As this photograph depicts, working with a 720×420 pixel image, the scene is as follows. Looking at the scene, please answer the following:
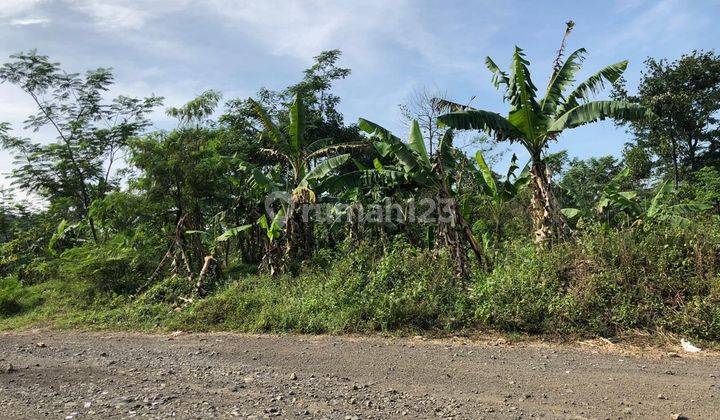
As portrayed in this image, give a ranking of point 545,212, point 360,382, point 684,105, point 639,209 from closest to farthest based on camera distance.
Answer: point 360,382, point 545,212, point 639,209, point 684,105

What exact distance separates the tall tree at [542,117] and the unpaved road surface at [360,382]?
10.9 feet

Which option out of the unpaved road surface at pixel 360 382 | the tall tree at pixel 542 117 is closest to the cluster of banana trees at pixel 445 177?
the tall tree at pixel 542 117

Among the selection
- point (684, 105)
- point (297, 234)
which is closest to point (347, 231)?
point (297, 234)

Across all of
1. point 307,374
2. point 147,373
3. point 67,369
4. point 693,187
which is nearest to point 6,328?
point 67,369

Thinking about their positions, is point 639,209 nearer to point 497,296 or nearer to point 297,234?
point 497,296

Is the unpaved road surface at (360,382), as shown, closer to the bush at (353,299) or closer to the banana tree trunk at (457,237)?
the bush at (353,299)

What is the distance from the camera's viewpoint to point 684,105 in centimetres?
1941

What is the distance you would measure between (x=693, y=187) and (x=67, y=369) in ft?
60.7

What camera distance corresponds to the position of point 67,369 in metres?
6.33

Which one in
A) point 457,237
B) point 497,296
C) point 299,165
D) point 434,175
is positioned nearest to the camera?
point 497,296

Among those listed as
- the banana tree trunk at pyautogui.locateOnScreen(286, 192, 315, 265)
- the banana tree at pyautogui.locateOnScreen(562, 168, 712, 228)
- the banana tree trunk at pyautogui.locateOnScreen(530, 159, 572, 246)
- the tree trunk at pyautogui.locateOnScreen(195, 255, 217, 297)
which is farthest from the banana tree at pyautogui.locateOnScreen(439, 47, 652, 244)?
the tree trunk at pyautogui.locateOnScreen(195, 255, 217, 297)

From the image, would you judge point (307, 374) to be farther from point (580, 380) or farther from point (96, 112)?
point (96, 112)

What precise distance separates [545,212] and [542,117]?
1.78m

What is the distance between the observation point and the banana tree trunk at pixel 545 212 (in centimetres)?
881
